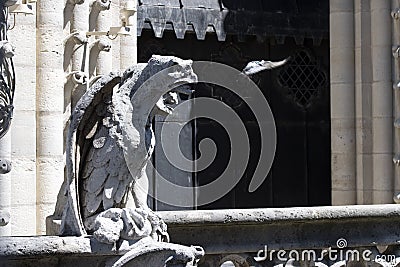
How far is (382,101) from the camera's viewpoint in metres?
13.2

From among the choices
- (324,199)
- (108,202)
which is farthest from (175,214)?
(324,199)

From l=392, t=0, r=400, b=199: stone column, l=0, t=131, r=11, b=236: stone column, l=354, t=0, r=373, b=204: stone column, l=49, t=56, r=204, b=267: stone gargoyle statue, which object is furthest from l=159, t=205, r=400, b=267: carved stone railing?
l=354, t=0, r=373, b=204: stone column

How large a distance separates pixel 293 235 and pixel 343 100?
5.84 m

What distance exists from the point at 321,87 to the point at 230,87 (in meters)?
1.22

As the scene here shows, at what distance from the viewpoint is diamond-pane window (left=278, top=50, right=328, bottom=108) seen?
15.3 metres

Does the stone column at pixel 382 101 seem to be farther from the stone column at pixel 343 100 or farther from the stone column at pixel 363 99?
the stone column at pixel 343 100

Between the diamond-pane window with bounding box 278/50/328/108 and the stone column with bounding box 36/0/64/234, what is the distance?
15.4ft

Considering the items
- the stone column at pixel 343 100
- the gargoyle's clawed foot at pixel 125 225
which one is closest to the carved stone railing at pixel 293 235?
the gargoyle's clawed foot at pixel 125 225

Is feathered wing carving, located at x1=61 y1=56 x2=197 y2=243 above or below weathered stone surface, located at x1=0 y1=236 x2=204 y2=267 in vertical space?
above

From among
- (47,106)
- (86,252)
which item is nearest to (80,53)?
(47,106)

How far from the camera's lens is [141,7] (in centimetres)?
1388

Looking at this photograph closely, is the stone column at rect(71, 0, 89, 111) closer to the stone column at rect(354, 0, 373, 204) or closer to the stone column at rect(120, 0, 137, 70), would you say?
the stone column at rect(120, 0, 137, 70)

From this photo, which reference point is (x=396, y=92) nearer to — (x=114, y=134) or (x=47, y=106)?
(x=47, y=106)

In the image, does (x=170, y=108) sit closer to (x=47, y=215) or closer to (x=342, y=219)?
(x=342, y=219)
